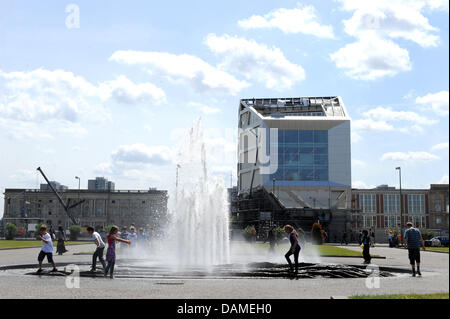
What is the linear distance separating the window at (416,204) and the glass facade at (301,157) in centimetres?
3615

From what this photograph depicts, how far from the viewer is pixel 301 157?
95000 mm

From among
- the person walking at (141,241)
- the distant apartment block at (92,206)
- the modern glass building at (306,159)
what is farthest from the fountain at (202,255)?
the distant apartment block at (92,206)

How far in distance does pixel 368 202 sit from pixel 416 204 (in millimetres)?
10671

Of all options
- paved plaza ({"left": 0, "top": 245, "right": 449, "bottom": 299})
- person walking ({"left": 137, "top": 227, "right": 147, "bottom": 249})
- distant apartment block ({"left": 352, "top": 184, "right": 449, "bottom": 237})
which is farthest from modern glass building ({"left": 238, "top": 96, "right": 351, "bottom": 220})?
paved plaza ({"left": 0, "top": 245, "right": 449, "bottom": 299})

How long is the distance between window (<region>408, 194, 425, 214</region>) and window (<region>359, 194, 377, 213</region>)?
7805mm

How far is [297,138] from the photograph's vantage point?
95812mm

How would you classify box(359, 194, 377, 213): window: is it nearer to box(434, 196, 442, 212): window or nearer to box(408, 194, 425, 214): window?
box(408, 194, 425, 214): window

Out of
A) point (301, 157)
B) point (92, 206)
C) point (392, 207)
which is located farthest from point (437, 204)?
point (92, 206)

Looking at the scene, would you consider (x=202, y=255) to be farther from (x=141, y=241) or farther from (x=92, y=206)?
(x=92, y=206)

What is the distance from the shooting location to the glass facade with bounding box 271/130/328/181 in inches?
3725

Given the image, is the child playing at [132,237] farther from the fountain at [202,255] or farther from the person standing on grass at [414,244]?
the person standing on grass at [414,244]

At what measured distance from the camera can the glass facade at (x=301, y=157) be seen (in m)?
94.6
